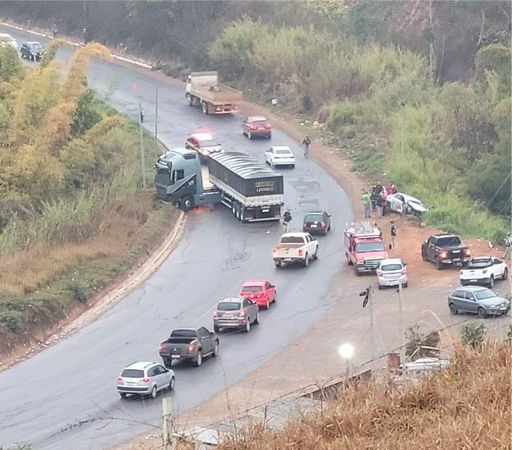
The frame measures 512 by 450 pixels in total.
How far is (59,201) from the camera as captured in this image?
46.0m

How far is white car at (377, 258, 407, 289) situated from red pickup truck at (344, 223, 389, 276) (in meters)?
1.32

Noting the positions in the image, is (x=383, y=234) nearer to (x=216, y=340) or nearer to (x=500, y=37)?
(x=216, y=340)

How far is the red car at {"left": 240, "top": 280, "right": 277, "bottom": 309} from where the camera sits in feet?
121

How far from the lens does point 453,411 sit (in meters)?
10.5

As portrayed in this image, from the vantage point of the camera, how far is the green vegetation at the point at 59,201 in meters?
37.2

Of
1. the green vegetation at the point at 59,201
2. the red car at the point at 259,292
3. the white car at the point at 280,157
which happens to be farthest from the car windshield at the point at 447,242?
the white car at the point at 280,157

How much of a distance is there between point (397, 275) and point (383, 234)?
23.6 feet

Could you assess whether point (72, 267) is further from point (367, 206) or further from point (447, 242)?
point (367, 206)

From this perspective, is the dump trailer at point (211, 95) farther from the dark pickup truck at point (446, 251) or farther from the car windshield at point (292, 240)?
the dark pickup truck at point (446, 251)

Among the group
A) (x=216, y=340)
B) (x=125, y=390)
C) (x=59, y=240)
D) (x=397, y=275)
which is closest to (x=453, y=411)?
(x=125, y=390)

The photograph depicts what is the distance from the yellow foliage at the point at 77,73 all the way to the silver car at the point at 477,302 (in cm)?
2179

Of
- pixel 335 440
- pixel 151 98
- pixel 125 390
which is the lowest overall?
pixel 151 98

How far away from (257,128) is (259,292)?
26.3 meters

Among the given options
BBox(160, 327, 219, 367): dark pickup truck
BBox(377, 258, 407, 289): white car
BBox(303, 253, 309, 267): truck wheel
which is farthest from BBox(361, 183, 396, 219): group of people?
BBox(160, 327, 219, 367): dark pickup truck
